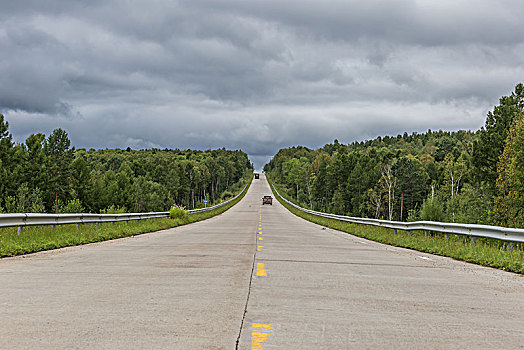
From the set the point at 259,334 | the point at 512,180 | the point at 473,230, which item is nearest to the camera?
the point at 259,334

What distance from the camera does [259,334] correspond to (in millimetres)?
4773

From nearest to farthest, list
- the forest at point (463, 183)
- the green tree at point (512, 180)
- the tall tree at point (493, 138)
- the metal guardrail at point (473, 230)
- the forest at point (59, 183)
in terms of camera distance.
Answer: the metal guardrail at point (473, 230) < the green tree at point (512, 180) < the forest at point (463, 183) < the tall tree at point (493, 138) < the forest at point (59, 183)

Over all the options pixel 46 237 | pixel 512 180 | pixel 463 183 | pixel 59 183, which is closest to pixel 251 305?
pixel 46 237

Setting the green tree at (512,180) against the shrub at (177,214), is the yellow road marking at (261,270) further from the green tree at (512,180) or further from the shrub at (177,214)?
the green tree at (512,180)

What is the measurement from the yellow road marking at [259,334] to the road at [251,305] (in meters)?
0.01

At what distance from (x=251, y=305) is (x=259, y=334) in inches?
50.2

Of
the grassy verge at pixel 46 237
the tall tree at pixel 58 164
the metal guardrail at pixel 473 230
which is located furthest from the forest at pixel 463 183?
the tall tree at pixel 58 164

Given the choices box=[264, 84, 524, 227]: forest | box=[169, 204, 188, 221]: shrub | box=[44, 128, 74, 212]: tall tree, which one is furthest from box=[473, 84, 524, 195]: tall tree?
box=[44, 128, 74, 212]: tall tree

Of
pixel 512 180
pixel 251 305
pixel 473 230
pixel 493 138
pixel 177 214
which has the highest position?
Result: pixel 493 138

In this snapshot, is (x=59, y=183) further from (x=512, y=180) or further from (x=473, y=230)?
(x=473, y=230)

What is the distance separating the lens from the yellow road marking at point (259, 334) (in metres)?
4.41

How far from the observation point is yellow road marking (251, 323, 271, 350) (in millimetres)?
4414

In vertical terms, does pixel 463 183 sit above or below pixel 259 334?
above

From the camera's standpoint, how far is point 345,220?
35.6 meters
